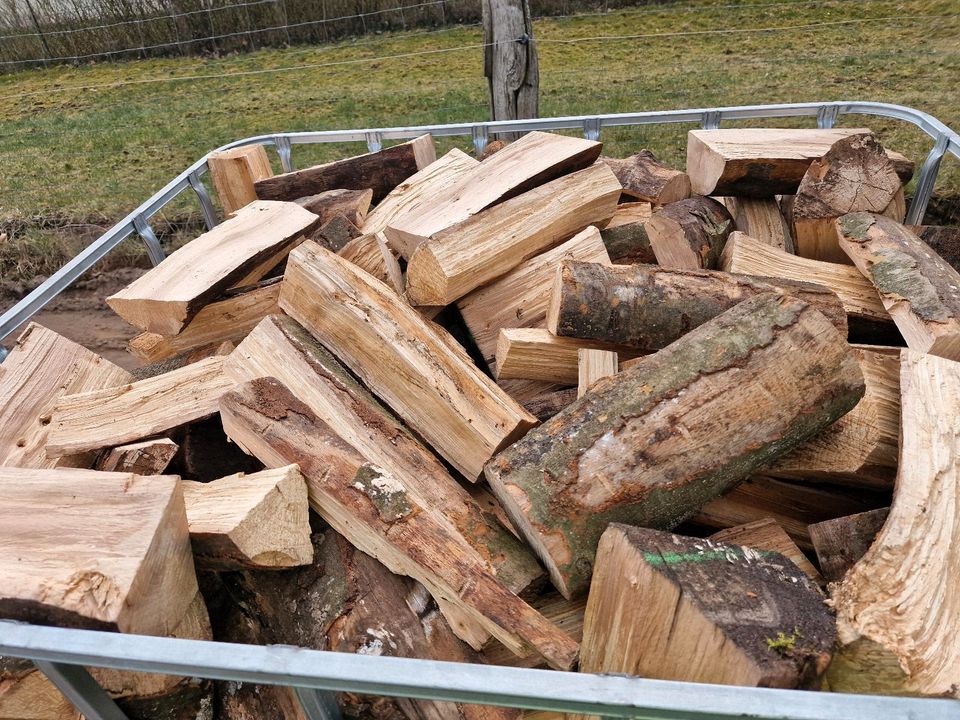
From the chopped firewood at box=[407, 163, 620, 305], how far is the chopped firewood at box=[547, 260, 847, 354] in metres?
0.33

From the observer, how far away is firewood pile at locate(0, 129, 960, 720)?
51.1 inches

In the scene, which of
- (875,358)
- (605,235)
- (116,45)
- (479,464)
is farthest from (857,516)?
(116,45)

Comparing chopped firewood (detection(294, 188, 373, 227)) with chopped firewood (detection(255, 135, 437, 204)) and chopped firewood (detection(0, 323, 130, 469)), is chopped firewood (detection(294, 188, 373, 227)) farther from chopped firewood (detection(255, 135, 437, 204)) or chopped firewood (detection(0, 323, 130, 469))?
chopped firewood (detection(0, 323, 130, 469))

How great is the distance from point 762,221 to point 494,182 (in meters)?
1.06

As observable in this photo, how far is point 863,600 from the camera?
50.2 inches

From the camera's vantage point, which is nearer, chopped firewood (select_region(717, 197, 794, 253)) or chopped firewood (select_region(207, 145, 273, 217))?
chopped firewood (select_region(717, 197, 794, 253))

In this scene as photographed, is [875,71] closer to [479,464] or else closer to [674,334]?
[674,334]

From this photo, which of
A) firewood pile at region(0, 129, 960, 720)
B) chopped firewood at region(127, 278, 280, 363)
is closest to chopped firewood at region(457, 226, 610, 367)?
firewood pile at region(0, 129, 960, 720)

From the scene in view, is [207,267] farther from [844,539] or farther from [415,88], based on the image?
[415,88]

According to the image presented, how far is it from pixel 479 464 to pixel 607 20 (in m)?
9.22

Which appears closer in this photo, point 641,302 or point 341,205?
point 641,302

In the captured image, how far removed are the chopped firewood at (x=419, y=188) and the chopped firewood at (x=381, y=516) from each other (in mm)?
1130

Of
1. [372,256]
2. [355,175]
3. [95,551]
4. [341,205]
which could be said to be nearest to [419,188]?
[341,205]

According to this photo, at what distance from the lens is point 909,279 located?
6.68ft
